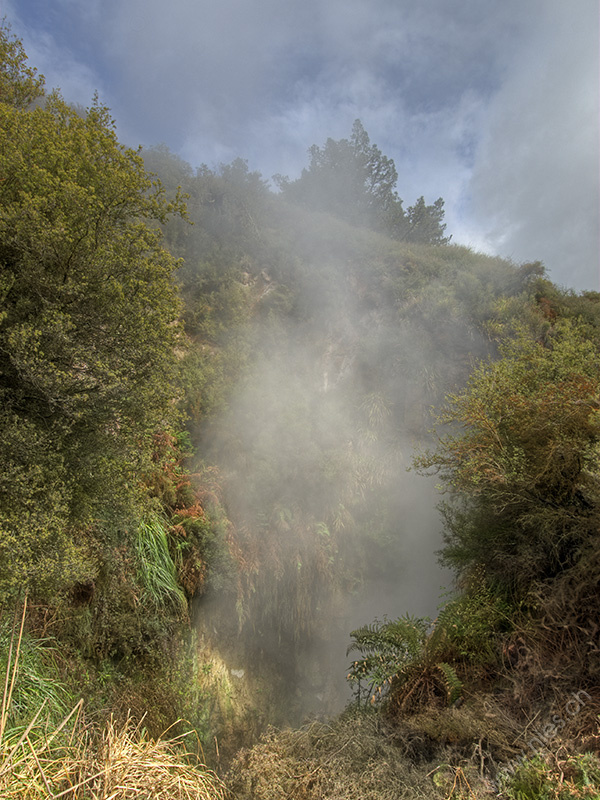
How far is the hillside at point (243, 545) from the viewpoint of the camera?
3.85 meters

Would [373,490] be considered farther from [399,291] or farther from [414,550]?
[399,291]

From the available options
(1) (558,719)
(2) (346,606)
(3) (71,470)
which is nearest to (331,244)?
(2) (346,606)

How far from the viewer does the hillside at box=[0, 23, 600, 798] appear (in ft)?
12.6

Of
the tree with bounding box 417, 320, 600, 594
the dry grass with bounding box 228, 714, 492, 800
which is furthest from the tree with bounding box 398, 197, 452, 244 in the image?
the dry grass with bounding box 228, 714, 492, 800

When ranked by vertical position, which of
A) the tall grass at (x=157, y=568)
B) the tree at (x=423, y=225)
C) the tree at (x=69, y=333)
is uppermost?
the tree at (x=423, y=225)

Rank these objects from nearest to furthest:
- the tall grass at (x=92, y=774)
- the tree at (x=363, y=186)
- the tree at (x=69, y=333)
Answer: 1. the tall grass at (x=92, y=774)
2. the tree at (x=69, y=333)
3. the tree at (x=363, y=186)

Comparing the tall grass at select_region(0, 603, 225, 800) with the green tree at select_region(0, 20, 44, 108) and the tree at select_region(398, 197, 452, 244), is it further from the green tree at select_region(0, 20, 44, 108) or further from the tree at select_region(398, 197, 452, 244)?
the tree at select_region(398, 197, 452, 244)

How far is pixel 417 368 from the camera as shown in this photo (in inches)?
470

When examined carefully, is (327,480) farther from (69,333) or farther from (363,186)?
(363,186)

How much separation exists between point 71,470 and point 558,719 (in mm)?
5524

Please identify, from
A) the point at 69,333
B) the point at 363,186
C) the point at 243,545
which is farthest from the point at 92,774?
the point at 363,186

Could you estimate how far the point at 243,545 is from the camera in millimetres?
8414

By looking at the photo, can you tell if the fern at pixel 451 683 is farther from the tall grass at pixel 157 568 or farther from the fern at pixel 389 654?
the tall grass at pixel 157 568

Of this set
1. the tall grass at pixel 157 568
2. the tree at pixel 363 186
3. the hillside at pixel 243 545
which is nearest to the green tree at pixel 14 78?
the hillside at pixel 243 545
